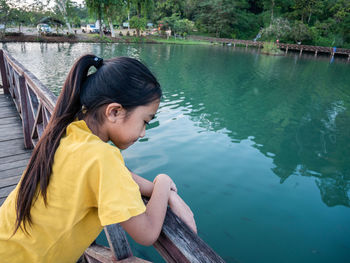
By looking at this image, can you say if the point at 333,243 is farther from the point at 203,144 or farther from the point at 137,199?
the point at 137,199

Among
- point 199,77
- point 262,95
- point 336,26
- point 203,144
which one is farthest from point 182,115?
point 336,26

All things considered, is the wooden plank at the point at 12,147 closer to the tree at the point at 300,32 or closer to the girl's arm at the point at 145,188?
the girl's arm at the point at 145,188

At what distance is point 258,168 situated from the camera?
17.6 ft

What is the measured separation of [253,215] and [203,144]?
8.28 ft

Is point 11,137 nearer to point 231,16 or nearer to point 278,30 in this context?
point 278,30

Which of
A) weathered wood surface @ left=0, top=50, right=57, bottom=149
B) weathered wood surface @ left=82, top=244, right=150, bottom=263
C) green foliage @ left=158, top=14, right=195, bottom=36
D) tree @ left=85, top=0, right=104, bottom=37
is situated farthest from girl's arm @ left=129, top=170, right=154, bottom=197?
green foliage @ left=158, top=14, right=195, bottom=36

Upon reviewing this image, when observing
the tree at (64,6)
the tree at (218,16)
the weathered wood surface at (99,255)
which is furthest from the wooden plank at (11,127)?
the tree at (218,16)

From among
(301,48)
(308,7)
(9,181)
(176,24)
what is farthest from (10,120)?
(308,7)

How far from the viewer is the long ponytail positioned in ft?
2.85

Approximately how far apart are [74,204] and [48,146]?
0.75 feet

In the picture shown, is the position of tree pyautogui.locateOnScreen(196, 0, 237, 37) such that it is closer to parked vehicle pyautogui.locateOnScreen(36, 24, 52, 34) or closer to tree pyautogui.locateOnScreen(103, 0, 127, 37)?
tree pyautogui.locateOnScreen(103, 0, 127, 37)

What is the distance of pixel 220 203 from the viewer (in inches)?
170

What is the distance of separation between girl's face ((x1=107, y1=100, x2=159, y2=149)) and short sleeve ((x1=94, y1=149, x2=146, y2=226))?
25 cm

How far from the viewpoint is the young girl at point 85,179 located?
0.80 metres
